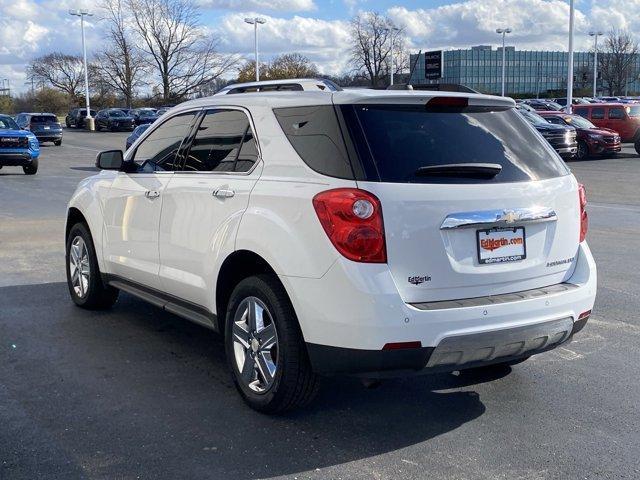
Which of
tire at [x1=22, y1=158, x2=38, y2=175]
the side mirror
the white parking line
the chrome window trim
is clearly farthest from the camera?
tire at [x1=22, y1=158, x2=38, y2=175]

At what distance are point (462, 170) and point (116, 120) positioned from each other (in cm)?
5380

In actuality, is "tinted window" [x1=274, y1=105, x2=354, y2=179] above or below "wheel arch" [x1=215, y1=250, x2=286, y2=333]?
above

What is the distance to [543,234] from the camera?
14.2 ft

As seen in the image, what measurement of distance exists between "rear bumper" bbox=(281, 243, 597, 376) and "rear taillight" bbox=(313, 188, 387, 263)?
0.22 ft

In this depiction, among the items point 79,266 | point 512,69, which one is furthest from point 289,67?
point 79,266

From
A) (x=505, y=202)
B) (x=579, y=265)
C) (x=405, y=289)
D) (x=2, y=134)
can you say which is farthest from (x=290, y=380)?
(x=2, y=134)

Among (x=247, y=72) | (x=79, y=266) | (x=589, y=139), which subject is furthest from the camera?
(x=247, y=72)

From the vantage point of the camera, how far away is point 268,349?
4367 millimetres

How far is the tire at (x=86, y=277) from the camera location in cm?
656

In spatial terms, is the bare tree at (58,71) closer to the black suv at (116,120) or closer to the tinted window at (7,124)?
the black suv at (116,120)

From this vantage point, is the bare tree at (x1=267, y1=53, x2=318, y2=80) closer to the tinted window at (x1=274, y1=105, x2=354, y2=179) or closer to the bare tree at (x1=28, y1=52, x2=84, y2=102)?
the bare tree at (x1=28, y1=52, x2=84, y2=102)

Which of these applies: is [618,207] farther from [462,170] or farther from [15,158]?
[15,158]

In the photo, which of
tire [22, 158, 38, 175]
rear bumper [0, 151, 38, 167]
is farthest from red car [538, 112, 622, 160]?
rear bumper [0, 151, 38, 167]

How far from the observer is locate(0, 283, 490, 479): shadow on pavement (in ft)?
12.7
